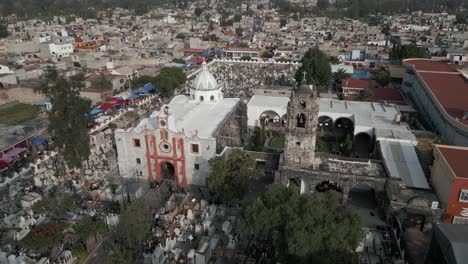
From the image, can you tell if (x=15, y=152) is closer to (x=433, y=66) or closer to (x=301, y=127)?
(x=301, y=127)

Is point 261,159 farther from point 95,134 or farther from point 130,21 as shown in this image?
point 130,21

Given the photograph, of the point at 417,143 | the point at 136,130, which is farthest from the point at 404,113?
the point at 136,130

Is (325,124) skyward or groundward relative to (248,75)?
groundward

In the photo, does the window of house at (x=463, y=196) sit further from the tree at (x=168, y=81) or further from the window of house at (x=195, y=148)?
the tree at (x=168, y=81)

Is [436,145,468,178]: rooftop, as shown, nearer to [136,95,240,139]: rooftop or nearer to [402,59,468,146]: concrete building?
[402,59,468,146]: concrete building

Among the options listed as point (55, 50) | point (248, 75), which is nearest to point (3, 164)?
point (248, 75)

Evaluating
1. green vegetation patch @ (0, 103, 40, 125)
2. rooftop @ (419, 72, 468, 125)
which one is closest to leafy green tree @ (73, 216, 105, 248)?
rooftop @ (419, 72, 468, 125)

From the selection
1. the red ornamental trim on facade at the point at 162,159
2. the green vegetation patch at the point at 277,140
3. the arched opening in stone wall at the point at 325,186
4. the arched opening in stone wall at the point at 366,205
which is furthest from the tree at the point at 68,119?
the arched opening in stone wall at the point at 366,205
